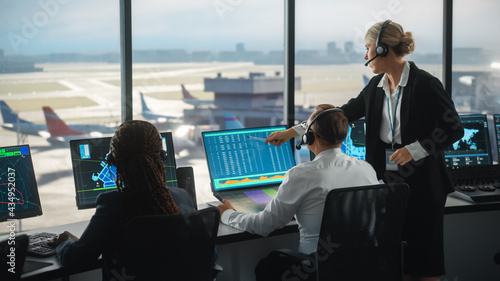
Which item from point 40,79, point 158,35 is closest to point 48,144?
point 40,79

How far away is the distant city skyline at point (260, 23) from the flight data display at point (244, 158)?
2.97 feet

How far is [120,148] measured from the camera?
6.41 ft

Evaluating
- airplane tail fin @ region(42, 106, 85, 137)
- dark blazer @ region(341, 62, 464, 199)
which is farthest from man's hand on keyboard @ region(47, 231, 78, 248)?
airplane tail fin @ region(42, 106, 85, 137)

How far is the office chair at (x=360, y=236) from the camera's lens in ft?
6.98

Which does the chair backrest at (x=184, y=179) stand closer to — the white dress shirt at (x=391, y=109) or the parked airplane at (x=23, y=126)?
the white dress shirt at (x=391, y=109)

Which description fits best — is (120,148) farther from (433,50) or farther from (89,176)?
(433,50)

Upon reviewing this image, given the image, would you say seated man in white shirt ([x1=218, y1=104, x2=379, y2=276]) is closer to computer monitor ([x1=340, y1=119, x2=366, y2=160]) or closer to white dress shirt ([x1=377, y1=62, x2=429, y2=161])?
white dress shirt ([x1=377, y1=62, x2=429, y2=161])

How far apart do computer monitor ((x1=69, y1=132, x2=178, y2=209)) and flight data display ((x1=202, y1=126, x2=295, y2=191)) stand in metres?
0.62

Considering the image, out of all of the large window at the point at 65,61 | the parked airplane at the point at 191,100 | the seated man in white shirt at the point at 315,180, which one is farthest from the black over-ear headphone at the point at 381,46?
the parked airplane at the point at 191,100

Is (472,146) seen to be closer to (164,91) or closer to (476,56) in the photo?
(476,56)

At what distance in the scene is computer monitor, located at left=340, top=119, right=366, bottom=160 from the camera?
356 centimetres

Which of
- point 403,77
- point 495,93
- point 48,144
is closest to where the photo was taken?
point 403,77

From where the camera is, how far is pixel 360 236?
2219mm

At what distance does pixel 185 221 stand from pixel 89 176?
119 centimetres
